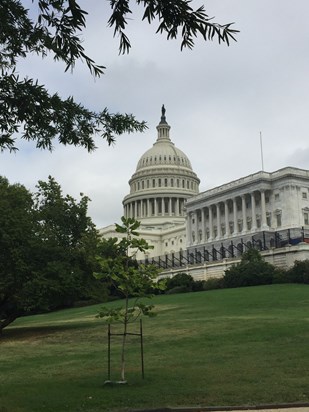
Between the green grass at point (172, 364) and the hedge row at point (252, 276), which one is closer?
the green grass at point (172, 364)

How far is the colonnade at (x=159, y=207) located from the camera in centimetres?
16850

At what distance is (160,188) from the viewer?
16862 cm

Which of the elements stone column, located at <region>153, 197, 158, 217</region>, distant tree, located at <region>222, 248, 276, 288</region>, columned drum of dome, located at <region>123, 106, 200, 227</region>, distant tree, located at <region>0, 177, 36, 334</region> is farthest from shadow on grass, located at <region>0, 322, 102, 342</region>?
stone column, located at <region>153, 197, 158, 217</region>

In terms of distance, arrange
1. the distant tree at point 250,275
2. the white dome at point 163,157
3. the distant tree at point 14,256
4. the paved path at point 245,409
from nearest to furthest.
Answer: the paved path at point 245,409 → the distant tree at point 14,256 → the distant tree at point 250,275 → the white dome at point 163,157

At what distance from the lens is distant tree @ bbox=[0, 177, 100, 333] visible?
3650 cm

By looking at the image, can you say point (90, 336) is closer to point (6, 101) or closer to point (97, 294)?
point (97, 294)

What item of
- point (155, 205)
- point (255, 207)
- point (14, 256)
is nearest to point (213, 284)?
point (14, 256)

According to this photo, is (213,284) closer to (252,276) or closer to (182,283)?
(182,283)

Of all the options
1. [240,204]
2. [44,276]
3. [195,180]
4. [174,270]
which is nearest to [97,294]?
[44,276]

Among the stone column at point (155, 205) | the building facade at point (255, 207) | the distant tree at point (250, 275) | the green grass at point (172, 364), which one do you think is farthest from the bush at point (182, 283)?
the stone column at point (155, 205)

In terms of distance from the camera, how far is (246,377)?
15.7 meters

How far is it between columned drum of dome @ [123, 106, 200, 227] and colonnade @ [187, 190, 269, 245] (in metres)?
31.9

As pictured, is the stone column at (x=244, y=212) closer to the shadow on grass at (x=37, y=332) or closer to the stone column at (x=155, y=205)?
the stone column at (x=155, y=205)

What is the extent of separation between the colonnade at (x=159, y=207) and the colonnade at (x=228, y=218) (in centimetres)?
3518
